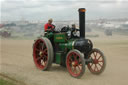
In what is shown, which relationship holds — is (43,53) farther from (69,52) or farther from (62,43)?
(69,52)

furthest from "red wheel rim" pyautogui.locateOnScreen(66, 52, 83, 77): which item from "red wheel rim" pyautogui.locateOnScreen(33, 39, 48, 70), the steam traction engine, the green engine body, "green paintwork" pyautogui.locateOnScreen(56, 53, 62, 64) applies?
"red wheel rim" pyautogui.locateOnScreen(33, 39, 48, 70)

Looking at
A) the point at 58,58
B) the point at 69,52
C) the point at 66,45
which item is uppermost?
the point at 66,45

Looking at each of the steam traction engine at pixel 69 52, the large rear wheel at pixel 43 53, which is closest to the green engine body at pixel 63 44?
the steam traction engine at pixel 69 52

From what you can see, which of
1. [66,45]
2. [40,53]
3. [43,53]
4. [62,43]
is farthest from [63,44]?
[40,53]

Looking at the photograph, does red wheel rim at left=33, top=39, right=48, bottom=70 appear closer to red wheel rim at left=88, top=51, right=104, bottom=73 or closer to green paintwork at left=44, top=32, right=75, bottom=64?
green paintwork at left=44, top=32, right=75, bottom=64

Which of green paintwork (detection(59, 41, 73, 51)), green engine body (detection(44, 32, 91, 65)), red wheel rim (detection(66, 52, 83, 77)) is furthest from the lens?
green paintwork (detection(59, 41, 73, 51))

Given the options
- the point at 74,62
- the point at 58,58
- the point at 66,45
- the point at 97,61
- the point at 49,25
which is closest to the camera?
the point at 74,62

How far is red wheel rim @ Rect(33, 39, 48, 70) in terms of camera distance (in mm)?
7467

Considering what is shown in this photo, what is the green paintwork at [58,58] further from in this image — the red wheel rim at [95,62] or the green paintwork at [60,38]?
the red wheel rim at [95,62]

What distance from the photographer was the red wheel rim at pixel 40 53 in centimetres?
747

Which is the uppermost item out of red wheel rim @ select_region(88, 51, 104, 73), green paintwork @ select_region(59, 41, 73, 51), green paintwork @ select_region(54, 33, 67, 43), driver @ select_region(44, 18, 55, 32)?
driver @ select_region(44, 18, 55, 32)

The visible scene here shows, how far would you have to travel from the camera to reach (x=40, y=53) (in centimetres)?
756

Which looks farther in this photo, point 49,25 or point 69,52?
point 49,25

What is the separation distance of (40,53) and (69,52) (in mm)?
1577
